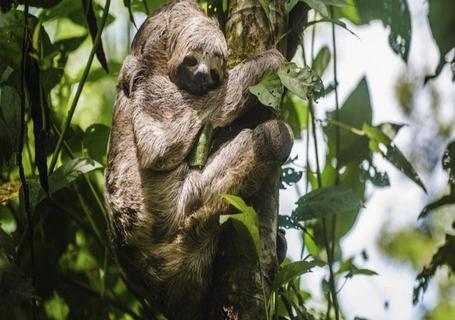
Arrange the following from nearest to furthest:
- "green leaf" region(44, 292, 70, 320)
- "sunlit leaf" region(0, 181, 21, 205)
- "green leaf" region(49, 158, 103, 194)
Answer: "green leaf" region(49, 158, 103, 194)
"sunlit leaf" region(0, 181, 21, 205)
"green leaf" region(44, 292, 70, 320)

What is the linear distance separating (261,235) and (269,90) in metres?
0.64

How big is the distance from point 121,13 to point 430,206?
136 inches

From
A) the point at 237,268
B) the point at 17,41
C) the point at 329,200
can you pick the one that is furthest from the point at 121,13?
the point at 237,268

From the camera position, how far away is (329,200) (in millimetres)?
3613

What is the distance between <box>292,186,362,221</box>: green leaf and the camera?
140 inches

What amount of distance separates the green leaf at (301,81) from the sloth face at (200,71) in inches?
21.4

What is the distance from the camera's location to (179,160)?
11.6 feet

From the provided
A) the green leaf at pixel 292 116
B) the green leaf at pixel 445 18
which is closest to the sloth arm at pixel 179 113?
the green leaf at pixel 292 116

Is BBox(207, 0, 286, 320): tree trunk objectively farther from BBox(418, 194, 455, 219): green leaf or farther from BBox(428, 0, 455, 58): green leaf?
BBox(428, 0, 455, 58): green leaf

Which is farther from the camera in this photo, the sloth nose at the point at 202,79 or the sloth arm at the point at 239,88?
the sloth nose at the point at 202,79

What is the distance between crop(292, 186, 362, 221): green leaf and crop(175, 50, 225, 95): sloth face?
2.53 feet

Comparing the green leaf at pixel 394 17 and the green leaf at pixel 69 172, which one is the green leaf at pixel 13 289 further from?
the green leaf at pixel 394 17

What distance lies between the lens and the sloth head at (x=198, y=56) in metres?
3.57

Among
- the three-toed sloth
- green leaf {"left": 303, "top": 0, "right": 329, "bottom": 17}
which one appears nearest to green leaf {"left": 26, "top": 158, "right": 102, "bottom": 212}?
the three-toed sloth
